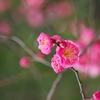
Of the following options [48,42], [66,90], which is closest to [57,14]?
[66,90]

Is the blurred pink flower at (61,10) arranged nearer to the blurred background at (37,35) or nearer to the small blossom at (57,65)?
the blurred background at (37,35)

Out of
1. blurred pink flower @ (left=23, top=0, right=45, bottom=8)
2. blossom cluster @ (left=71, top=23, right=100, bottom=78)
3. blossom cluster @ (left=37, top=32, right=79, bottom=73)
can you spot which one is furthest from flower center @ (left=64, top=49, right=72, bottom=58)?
blurred pink flower @ (left=23, top=0, right=45, bottom=8)

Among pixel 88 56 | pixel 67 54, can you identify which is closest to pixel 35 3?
pixel 88 56

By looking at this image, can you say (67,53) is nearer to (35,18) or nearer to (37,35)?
(37,35)

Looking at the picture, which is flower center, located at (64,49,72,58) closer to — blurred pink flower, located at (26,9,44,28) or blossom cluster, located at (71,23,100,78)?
blossom cluster, located at (71,23,100,78)

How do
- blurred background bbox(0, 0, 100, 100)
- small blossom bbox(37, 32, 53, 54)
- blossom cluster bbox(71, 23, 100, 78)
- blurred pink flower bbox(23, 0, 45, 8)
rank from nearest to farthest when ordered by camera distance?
small blossom bbox(37, 32, 53, 54), blossom cluster bbox(71, 23, 100, 78), blurred background bbox(0, 0, 100, 100), blurred pink flower bbox(23, 0, 45, 8)

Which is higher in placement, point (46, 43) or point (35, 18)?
point (35, 18)

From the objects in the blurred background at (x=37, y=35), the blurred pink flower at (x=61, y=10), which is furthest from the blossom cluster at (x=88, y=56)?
the blurred pink flower at (x=61, y=10)

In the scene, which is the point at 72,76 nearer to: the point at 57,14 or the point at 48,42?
the point at 57,14
